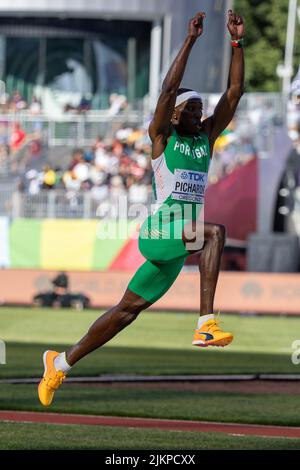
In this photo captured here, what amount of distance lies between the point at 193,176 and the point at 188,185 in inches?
3.5

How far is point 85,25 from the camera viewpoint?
44.2m

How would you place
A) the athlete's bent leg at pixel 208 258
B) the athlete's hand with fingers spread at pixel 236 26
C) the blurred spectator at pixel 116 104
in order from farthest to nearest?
the blurred spectator at pixel 116 104 → the athlete's hand with fingers spread at pixel 236 26 → the athlete's bent leg at pixel 208 258

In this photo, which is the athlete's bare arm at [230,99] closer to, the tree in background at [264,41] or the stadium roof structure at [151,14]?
the stadium roof structure at [151,14]

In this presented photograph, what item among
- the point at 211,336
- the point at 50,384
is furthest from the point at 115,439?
the point at 211,336

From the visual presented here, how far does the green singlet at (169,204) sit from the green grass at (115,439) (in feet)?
3.87

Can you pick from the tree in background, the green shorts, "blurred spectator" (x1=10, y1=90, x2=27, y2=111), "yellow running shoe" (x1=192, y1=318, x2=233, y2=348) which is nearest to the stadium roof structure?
"blurred spectator" (x1=10, y1=90, x2=27, y2=111)

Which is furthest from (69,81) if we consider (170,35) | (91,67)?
(170,35)

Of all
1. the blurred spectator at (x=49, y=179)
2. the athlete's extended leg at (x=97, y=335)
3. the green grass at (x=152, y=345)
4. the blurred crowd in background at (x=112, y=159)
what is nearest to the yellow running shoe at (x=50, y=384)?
the athlete's extended leg at (x=97, y=335)

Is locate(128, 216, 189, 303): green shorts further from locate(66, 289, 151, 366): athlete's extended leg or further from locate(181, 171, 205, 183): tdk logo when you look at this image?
locate(181, 171, 205, 183): tdk logo

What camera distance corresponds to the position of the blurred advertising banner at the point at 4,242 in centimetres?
3241

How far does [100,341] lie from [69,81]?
1373 inches

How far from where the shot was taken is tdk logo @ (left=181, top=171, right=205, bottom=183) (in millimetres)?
9836

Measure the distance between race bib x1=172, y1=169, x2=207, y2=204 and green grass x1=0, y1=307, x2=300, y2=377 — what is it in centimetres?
624

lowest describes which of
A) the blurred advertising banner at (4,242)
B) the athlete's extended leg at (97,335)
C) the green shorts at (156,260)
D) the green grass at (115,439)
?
the blurred advertising banner at (4,242)
